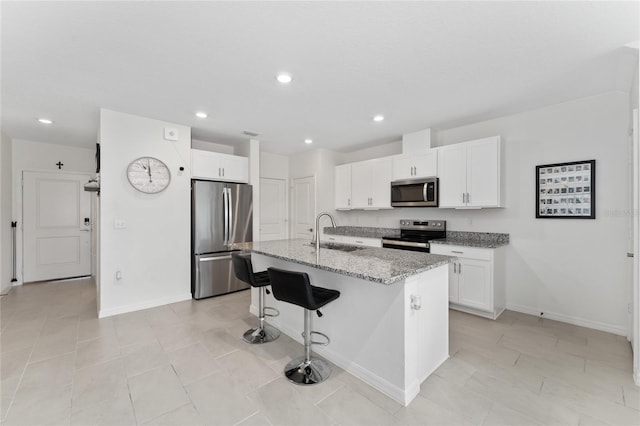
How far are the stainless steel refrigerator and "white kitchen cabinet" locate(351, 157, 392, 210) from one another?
1940 mm

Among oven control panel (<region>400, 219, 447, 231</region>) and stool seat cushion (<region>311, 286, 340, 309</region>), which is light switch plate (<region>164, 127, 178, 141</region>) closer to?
stool seat cushion (<region>311, 286, 340, 309</region>)

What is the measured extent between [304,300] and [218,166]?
10.4 feet

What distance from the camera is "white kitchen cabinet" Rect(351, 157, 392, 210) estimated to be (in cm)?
455

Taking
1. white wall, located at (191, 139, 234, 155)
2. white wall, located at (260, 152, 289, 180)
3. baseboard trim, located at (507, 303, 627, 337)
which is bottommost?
baseboard trim, located at (507, 303, 627, 337)

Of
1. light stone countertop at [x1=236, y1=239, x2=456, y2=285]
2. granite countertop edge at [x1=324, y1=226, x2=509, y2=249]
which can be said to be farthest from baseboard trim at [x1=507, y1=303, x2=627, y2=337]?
light stone countertop at [x1=236, y1=239, x2=456, y2=285]

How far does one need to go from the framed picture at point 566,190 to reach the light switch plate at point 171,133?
15.4 ft

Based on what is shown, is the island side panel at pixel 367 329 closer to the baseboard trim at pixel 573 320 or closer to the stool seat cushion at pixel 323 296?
the stool seat cushion at pixel 323 296

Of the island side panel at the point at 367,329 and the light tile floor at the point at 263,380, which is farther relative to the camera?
the island side panel at the point at 367,329

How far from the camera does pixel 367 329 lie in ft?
6.78

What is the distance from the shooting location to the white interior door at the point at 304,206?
561 centimetres

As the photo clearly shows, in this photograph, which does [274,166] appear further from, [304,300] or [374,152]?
[304,300]

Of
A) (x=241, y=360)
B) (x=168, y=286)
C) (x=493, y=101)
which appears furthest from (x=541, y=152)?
(x=168, y=286)

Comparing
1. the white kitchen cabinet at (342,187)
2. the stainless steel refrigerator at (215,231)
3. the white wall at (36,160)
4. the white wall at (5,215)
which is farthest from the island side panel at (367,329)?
the white wall at (36,160)

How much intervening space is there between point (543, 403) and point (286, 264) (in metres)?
2.22
